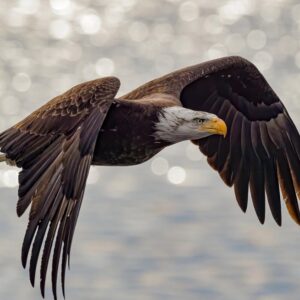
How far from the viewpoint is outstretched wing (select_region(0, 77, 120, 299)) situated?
10.4 m

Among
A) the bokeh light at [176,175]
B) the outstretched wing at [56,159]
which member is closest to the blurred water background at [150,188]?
the bokeh light at [176,175]

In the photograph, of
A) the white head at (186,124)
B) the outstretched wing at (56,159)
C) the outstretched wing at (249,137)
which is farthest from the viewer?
the outstretched wing at (249,137)

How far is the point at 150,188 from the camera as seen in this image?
23.1m

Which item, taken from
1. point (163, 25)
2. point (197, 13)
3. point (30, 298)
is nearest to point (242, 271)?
point (30, 298)

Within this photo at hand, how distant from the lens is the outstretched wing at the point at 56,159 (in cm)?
1045

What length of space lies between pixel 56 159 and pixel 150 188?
12079 mm

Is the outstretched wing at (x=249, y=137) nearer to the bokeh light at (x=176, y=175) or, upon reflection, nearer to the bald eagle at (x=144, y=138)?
the bald eagle at (x=144, y=138)

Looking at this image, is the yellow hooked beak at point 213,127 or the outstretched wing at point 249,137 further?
the outstretched wing at point 249,137

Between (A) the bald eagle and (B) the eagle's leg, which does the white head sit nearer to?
(A) the bald eagle

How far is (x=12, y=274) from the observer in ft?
61.8

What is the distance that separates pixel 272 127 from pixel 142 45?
19834mm

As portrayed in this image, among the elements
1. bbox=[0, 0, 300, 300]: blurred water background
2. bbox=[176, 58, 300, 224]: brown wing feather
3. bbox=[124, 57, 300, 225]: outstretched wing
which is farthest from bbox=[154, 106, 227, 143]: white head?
bbox=[0, 0, 300, 300]: blurred water background

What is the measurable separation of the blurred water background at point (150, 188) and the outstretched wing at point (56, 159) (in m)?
6.30

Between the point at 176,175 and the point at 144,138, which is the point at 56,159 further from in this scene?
the point at 176,175
